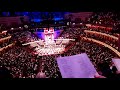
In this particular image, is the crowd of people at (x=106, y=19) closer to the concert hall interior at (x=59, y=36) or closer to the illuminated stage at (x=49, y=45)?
the concert hall interior at (x=59, y=36)

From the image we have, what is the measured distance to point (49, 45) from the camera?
3250 cm

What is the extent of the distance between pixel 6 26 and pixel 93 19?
44.4 feet

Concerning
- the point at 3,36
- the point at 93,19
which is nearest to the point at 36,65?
the point at 3,36

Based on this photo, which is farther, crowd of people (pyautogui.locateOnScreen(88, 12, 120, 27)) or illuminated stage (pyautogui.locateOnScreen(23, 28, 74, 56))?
illuminated stage (pyautogui.locateOnScreen(23, 28, 74, 56))

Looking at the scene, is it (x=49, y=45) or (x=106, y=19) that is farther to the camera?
(x=49, y=45)

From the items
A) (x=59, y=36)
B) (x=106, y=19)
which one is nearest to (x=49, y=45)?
(x=59, y=36)

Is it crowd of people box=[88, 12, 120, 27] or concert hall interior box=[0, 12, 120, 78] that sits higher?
crowd of people box=[88, 12, 120, 27]

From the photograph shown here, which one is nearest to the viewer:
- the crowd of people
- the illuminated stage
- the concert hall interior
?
the concert hall interior

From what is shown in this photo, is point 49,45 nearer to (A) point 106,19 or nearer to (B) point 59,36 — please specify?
(B) point 59,36

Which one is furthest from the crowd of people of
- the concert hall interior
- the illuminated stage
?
the illuminated stage

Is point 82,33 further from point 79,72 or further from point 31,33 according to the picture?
point 79,72

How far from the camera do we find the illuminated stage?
1203 inches

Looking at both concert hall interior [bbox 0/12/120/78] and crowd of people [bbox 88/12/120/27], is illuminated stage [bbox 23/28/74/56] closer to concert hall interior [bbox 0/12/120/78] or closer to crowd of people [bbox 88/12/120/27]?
concert hall interior [bbox 0/12/120/78]

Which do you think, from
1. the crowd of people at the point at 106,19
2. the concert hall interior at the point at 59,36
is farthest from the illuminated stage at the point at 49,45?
the crowd of people at the point at 106,19
